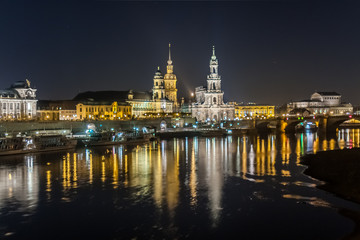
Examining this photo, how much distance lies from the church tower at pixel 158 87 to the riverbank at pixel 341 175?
116 m

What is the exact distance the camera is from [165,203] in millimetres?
27469

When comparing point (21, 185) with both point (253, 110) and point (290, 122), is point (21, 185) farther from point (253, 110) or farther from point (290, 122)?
point (253, 110)

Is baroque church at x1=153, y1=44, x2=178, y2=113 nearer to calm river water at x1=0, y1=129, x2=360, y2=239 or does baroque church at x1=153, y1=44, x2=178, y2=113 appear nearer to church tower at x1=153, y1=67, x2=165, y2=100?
church tower at x1=153, y1=67, x2=165, y2=100

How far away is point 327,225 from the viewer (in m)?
22.3

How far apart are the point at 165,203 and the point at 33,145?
37.5 metres

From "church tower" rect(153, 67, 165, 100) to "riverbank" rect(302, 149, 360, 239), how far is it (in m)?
116

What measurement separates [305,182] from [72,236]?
20263mm

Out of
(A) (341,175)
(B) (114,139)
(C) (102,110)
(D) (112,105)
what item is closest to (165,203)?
(A) (341,175)

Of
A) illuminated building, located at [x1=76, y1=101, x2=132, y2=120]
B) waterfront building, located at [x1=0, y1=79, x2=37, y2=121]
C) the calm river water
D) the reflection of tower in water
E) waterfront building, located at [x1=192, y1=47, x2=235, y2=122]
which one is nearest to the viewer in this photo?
the calm river water

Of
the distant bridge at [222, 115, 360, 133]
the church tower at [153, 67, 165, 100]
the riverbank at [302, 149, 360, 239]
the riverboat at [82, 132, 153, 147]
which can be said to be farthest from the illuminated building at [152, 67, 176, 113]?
the riverbank at [302, 149, 360, 239]

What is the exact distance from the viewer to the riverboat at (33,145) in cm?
5606

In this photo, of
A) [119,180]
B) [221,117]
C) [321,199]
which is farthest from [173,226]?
[221,117]

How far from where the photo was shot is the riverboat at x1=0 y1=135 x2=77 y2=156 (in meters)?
56.1

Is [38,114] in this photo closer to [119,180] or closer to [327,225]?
[119,180]
